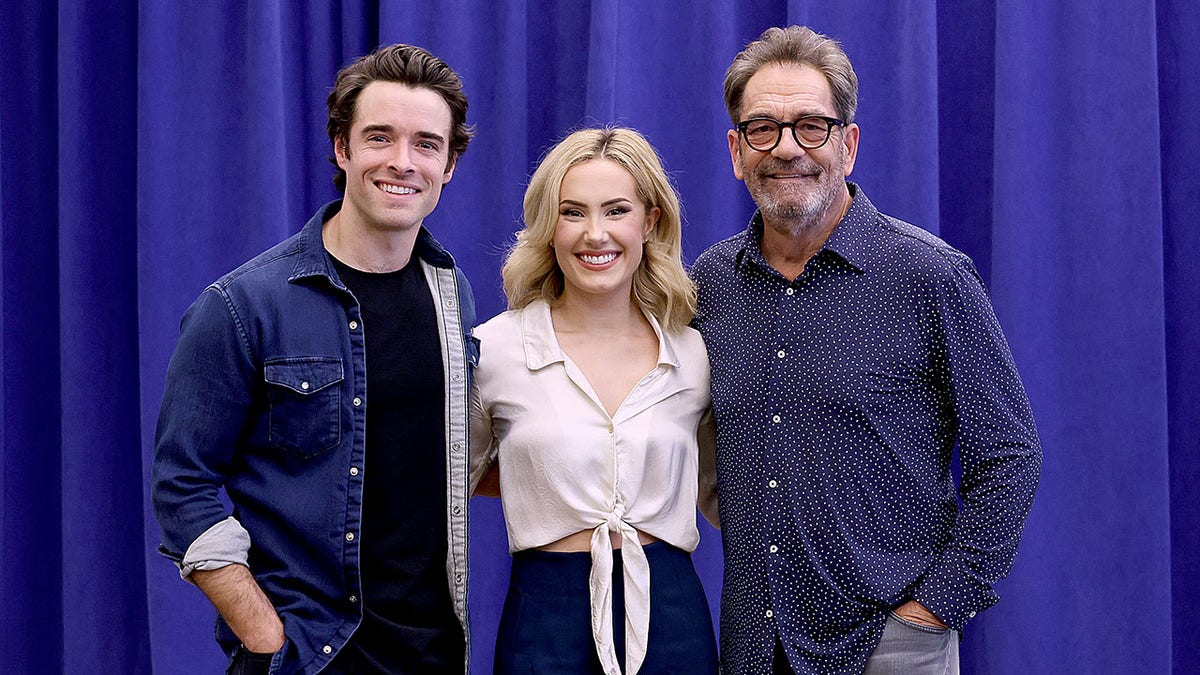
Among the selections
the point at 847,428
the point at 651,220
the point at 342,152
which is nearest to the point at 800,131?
the point at 651,220

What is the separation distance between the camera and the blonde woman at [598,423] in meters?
1.81

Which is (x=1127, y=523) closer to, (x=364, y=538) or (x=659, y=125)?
(x=659, y=125)

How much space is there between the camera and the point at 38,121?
3191 millimetres

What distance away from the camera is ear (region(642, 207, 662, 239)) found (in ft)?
6.73

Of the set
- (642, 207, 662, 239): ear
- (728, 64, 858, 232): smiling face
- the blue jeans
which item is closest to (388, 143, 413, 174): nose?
(642, 207, 662, 239): ear

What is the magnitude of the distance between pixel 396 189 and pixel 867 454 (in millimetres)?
848

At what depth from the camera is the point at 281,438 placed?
1730 mm

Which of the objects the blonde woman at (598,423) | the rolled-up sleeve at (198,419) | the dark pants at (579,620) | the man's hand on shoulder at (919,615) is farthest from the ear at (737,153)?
the rolled-up sleeve at (198,419)

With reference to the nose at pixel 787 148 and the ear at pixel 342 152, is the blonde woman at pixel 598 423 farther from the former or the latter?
the ear at pixel 342 152

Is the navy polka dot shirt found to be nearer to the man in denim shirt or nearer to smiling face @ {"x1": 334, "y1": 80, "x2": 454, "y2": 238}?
the man in denim shirt

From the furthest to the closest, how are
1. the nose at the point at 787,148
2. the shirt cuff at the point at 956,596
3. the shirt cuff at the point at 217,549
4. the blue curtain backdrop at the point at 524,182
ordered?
1. the blue curtain backdrop at the point at 524,182
2. the nose at the point at 787,148
3. the shirt cuff at the point at 956,596
4. the shirt cuff at the point at 217,549

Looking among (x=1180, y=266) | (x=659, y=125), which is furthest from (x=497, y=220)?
(x=1180, y=266)

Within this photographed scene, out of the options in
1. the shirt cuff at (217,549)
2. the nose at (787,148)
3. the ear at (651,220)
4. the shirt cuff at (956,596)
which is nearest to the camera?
the shirt cuff at (217,549)

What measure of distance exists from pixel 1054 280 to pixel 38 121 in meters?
2.73
